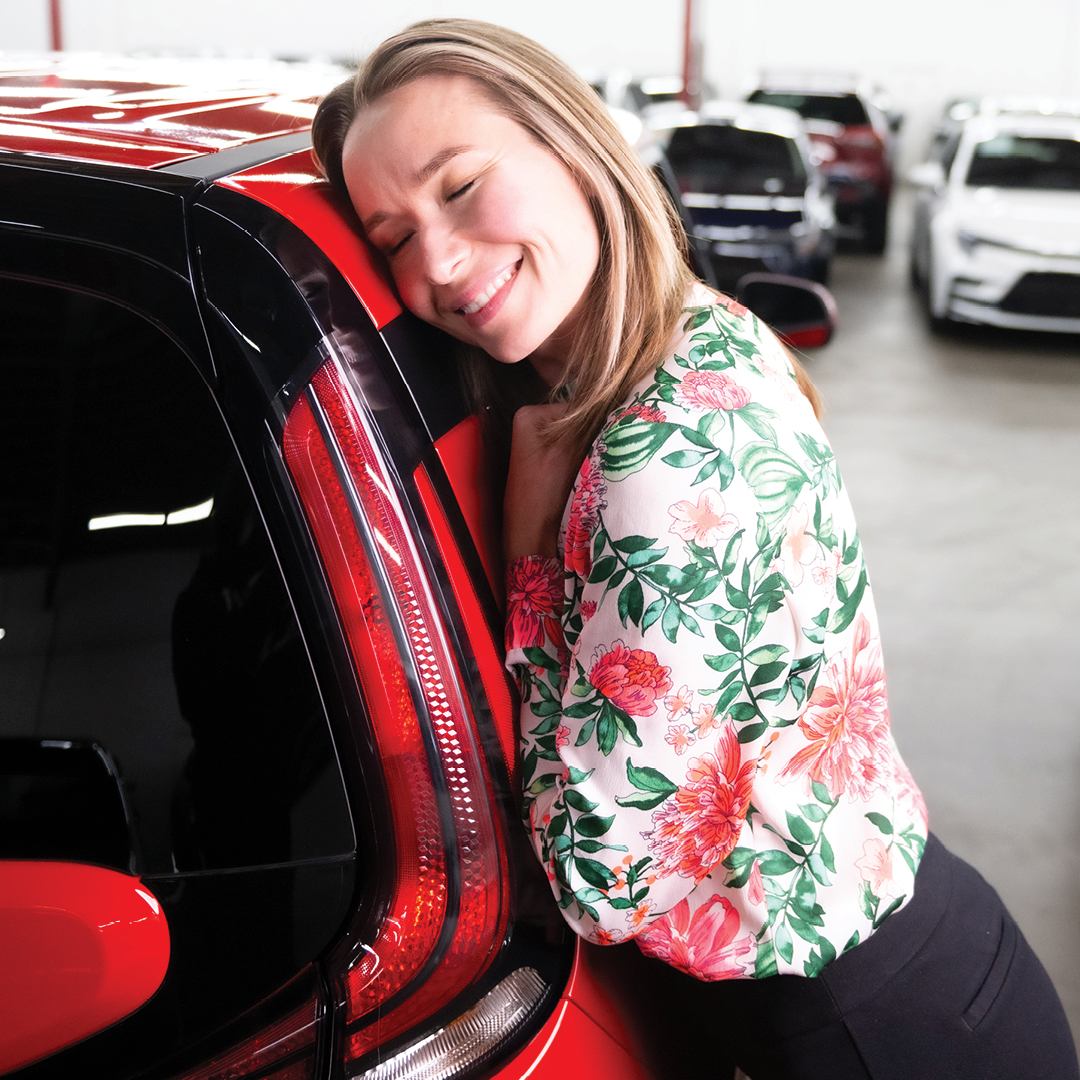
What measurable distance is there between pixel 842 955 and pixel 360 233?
793 mm

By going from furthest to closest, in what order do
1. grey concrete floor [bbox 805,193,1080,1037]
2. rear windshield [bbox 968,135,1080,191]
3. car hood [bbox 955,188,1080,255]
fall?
rear windshield [bbox 968,135,1080,191] < car hood [bbox 955,188,1080,255] < grey concrete floor [bbox 805,193,1080,1037]

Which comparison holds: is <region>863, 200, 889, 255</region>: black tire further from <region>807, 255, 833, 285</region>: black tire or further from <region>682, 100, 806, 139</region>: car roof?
<region>807, 255, 833, 285</region>: black tire

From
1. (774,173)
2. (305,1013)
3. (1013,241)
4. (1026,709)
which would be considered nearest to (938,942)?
(305,1013)

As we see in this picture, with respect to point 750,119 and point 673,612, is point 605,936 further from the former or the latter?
point 750,119

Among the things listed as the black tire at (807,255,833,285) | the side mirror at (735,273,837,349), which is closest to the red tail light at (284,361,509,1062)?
the side mirror at (735,273,837,349)

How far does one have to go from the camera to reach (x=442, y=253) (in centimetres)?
92

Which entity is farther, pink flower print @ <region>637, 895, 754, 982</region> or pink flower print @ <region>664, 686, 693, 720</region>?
pink flower print @ <region>637, 895, 754, 982</region>

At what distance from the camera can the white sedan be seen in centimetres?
613

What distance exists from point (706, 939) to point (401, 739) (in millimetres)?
337

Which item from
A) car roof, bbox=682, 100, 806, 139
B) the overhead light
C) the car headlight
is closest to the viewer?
the overhead light

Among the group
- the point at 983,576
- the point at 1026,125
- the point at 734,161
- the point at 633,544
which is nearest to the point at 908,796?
the point at 633,544

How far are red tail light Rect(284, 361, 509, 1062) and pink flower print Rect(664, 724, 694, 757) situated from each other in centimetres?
16

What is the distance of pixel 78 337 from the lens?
78 cm

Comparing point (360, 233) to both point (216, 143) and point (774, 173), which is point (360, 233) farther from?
point (774, 173)
